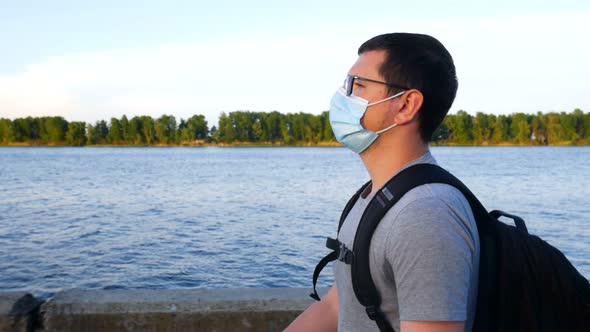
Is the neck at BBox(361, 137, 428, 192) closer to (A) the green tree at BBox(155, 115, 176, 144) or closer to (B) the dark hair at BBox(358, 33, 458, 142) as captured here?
(B) the dark hair at BBox(358, 33, 458, 142)

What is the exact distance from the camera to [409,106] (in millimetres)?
1959

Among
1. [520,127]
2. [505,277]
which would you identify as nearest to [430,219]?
[505,277]

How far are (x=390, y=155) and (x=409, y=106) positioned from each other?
19cm

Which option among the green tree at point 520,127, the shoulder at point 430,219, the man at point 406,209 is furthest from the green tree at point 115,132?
the shoulder at point 430,219

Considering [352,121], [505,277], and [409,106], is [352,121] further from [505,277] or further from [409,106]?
[505,277]

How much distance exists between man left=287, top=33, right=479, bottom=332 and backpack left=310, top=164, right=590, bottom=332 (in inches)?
1.3

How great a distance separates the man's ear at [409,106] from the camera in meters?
1.94

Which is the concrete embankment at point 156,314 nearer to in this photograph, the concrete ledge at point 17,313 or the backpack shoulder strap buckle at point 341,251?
the concrete ledge at point 17,313

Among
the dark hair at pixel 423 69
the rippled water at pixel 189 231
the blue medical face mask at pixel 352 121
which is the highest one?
the dark hair at pixel 423 69

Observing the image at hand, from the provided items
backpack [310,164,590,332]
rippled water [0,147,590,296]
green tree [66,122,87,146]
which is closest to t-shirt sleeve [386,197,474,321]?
backpack [310,164,590,332]

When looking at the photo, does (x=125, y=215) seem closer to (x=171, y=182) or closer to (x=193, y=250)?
(x=193, y=250)

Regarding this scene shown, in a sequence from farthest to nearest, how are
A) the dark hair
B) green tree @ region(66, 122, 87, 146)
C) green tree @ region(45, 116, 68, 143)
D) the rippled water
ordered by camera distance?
1. green tree @ region(66, 122, 87, 146)
2. green tree @ region(45, 116, 68, 143)
3. the rippled water
4. the dark hair

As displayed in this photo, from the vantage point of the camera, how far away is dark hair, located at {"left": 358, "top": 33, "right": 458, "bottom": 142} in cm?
192

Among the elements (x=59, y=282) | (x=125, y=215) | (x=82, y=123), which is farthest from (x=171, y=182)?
(x=82, y=123)
